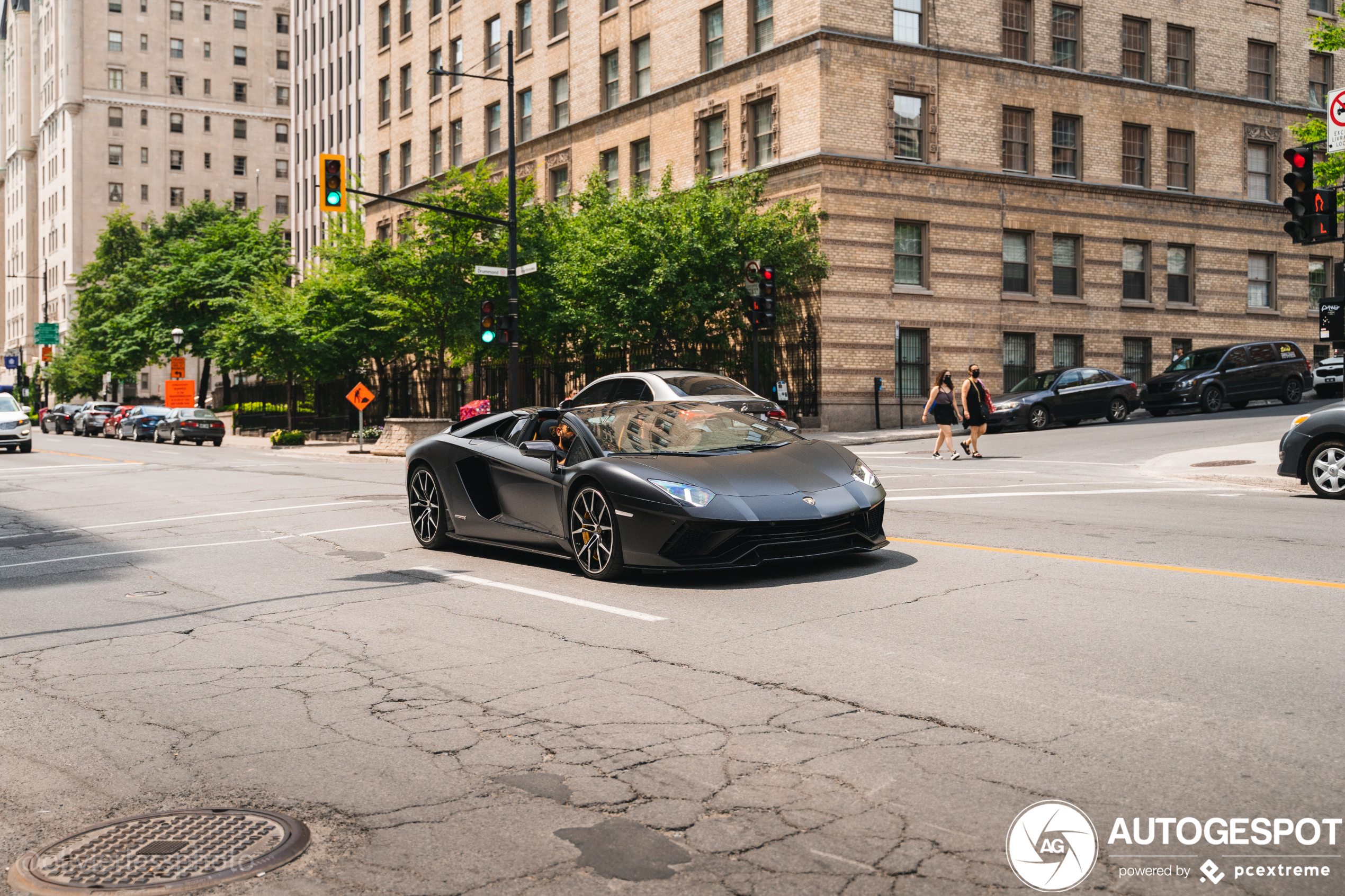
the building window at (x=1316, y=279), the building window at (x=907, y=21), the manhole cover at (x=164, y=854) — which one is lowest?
the manhole cover at (x=164, y=854)

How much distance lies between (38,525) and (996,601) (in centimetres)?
1170

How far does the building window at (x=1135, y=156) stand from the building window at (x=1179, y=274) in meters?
2.61

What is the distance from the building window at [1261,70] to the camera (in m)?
42.1

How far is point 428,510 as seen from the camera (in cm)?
1105

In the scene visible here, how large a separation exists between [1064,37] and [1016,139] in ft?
13.0

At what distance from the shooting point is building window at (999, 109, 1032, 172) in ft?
123

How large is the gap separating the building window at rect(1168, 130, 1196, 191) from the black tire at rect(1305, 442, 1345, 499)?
95.6ft

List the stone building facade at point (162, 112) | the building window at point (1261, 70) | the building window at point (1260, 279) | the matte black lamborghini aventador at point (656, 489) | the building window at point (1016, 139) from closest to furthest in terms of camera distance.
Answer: the matte black lamborghini aventador at point (656, 489) < the building window at point (1016, 139) < the building window at point (1261, 70) < the building window at point (1260, 279) < the stone building facade at point (162, 112)

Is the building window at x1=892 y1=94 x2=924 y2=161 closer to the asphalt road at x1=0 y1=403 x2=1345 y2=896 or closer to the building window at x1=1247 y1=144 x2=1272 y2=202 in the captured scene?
the building window at x1=1247 y1=144 x2=1272 y2=202

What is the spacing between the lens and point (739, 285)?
111 ft

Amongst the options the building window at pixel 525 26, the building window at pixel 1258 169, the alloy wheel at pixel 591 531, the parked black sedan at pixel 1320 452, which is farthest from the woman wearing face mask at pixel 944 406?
the building window at pixel 525 26

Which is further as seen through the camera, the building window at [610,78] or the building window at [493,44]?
the building window at [493,44]

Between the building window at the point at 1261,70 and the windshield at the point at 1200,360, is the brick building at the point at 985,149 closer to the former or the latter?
the building window at the point at 1261,70
